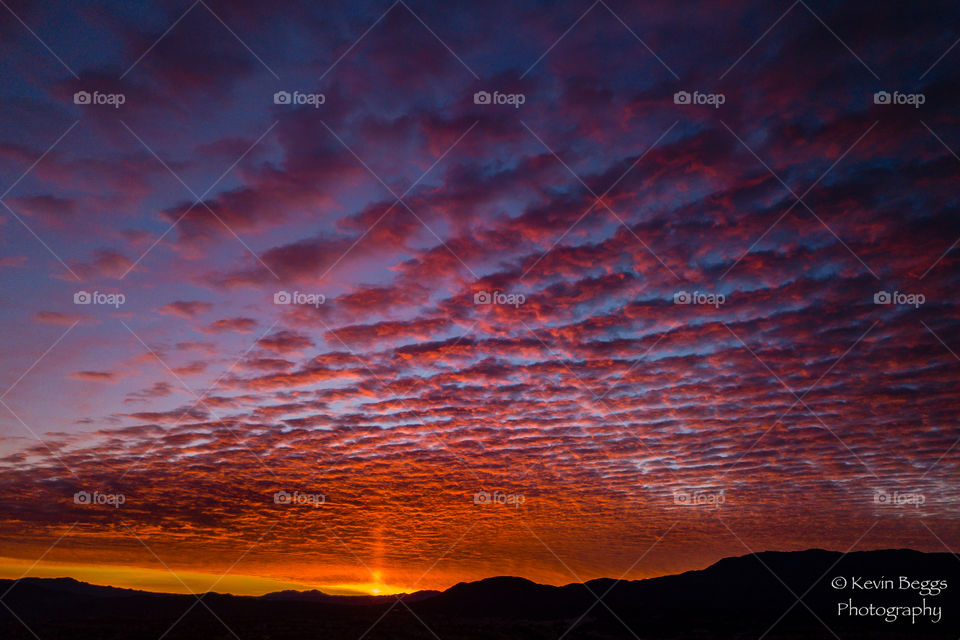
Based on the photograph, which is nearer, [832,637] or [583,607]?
[832,637]

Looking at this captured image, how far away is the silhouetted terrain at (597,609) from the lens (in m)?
62.2

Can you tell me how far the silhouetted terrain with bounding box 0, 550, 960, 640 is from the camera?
6219 cm

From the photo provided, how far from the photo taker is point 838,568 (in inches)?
6767

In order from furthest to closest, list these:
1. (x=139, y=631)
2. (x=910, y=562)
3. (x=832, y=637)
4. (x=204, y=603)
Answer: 1. (x=910, y=562)
2. (x=204, y=603)
3. (x=139, y=631)
4. (x=832, y=637)

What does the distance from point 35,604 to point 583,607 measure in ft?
567

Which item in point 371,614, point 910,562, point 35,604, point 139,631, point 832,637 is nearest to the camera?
point 832,637

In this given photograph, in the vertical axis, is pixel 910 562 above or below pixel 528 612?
above

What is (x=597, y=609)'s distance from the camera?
426ft

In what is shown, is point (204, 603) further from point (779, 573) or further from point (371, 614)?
point (779, 573)

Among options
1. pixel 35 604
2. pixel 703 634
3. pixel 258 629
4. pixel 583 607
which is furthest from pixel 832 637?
pixel 35 604

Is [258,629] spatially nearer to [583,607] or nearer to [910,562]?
[583,607]

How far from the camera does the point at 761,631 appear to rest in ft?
201

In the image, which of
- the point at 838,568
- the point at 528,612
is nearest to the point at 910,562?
the point at 838,568

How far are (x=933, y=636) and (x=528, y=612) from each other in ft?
400
